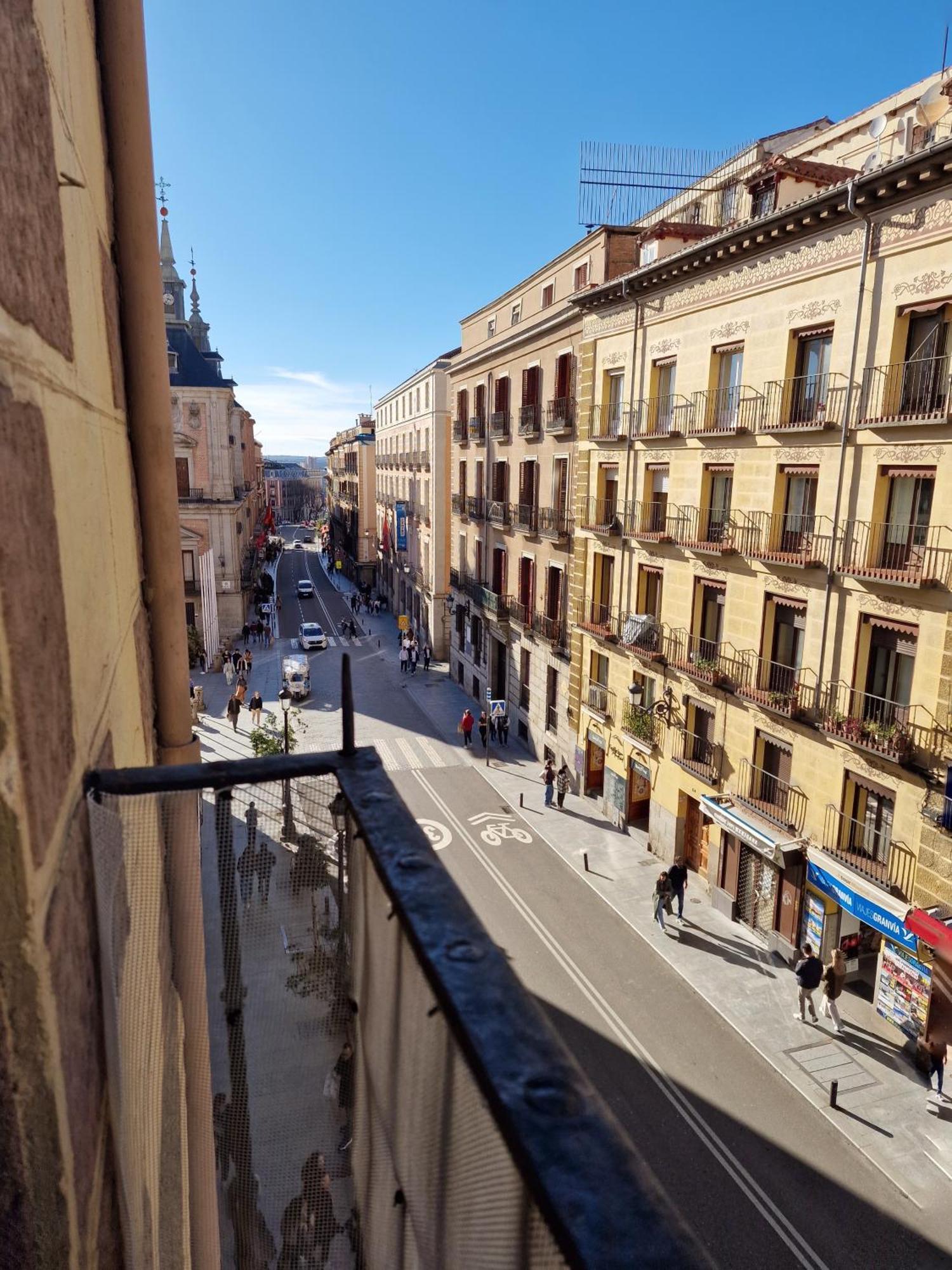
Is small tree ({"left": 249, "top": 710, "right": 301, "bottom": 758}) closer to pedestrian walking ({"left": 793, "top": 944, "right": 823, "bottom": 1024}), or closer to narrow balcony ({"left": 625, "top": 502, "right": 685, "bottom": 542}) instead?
narrow balcony ({"left": 625, "top": 502, "right": 685, "bottom": 542})

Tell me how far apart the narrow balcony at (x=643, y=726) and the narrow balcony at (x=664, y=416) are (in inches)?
278

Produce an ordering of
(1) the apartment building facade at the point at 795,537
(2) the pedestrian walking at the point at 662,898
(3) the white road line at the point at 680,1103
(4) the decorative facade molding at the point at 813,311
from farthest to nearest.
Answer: (2) the pedestrian walking at the point at 662,898, (4) the decorative facade molding at the point at 813,311, (1) the apartment building facade at the point at 795,537, (3) the white road line at the point at 680,1103

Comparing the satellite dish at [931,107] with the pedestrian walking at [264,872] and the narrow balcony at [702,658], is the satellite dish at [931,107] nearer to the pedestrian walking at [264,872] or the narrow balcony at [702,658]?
the narrow balcony at [702,658]

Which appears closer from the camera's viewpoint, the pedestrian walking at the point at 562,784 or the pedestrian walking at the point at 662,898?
the pedestrian walking at the point at 662,898

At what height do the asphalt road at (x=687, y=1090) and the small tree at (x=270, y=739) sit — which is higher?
the small tree at (x=270, y=739)

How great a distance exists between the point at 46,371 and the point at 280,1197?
8.09ft

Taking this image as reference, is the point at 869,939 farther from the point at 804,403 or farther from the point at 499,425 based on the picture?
the point at 499,425

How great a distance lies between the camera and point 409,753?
29.5 m

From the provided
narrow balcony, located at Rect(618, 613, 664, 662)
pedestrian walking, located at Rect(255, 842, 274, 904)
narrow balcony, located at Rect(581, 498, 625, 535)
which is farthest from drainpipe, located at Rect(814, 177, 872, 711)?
pedestrian walking, located at Rect(255, 842, 274, 904)

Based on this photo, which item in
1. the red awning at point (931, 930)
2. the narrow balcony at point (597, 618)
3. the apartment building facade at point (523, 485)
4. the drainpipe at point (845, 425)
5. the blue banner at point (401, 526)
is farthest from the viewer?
the blue banner at point (401, 526)

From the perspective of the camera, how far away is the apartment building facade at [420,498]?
137 feet

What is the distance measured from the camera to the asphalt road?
35.3 ft

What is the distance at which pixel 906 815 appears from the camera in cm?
1421

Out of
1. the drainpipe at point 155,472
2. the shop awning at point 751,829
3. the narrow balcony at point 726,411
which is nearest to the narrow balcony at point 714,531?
the narrow balcony at point 726,411
